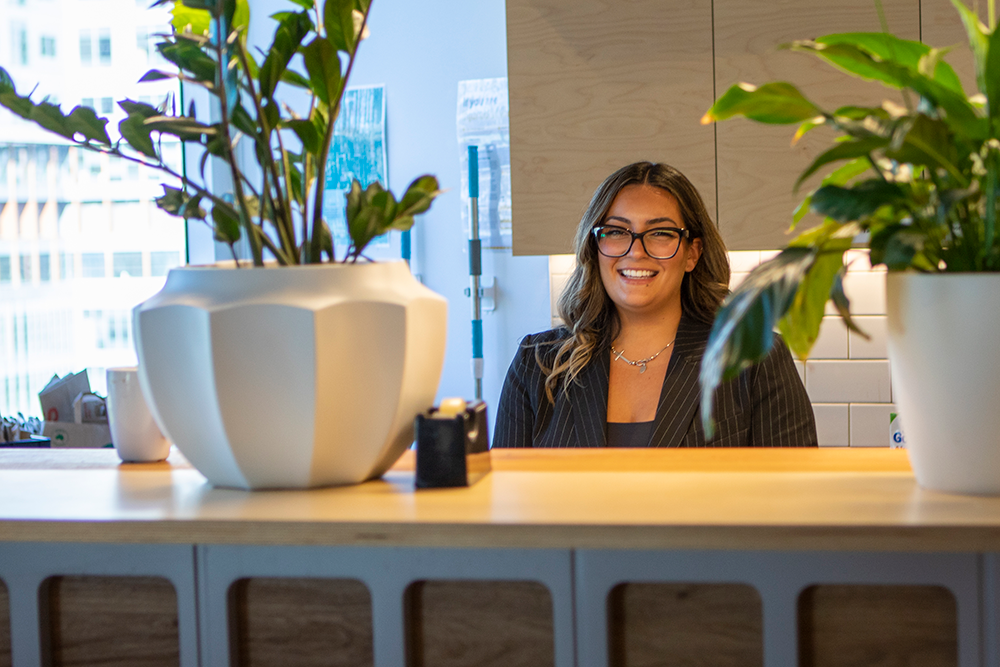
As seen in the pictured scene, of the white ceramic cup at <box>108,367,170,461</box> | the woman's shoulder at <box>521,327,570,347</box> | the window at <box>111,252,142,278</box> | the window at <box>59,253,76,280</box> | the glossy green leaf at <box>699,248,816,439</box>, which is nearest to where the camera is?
the glossy green leaf at <box>699,248,816,439</box>

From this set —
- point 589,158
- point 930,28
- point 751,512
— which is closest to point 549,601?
point 751,512

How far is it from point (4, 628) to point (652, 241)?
1.77m

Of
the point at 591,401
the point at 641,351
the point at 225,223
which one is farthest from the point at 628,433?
the point at 225,223

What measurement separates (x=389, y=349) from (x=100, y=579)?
0.43 m

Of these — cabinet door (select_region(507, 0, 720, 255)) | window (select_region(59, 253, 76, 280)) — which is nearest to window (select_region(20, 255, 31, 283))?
window (select_region(59, 253, 76, 280))

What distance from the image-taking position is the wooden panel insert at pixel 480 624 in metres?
1.04

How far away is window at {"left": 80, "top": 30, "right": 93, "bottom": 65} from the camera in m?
3.55

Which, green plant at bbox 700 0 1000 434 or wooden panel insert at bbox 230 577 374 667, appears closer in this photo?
green plant at bbox 700 0 1000 434

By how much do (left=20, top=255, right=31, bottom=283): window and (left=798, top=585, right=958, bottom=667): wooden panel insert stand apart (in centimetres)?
317

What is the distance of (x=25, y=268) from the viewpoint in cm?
342

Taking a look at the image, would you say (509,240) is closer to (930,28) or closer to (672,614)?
(930,28)

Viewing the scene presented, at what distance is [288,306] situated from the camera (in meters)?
1.04

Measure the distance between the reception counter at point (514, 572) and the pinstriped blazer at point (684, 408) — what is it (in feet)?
3.82

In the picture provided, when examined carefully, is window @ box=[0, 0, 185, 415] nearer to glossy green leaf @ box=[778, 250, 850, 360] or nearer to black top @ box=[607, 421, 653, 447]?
black top @ box=[607, 421, 653, 447]
